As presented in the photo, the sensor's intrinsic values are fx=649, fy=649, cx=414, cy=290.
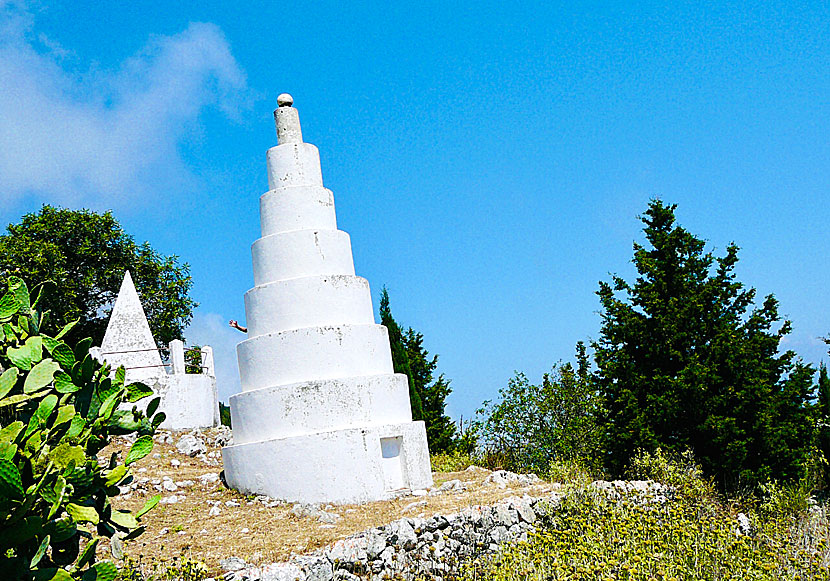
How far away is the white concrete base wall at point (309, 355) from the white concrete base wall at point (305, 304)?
1.00ft

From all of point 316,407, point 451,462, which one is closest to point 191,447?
point 316,407

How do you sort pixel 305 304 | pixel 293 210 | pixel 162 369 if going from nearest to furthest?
pixel 305 304, pixel 293 210, pixel 162 369

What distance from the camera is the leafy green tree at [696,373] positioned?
40.9 feet

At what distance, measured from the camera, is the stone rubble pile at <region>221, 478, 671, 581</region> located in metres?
7.60

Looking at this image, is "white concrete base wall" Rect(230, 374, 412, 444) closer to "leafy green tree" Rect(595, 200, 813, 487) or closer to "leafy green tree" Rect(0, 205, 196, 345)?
"leafy green tree" Rect(595, 200, 813, 487)

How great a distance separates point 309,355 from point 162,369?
9579 millimetres

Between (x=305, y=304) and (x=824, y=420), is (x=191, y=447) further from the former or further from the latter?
(x=824, y=420)

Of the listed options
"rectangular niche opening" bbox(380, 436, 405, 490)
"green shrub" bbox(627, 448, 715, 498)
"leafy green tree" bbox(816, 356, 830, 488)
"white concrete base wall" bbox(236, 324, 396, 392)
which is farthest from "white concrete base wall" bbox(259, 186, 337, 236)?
"leafy green tree" bbox(816, 356, 830, 488)

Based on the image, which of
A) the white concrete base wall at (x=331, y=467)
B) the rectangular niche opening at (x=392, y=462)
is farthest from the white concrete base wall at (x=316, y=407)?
the rectangular niche opening at (x=392, y=462)

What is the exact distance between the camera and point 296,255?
45.3 feet

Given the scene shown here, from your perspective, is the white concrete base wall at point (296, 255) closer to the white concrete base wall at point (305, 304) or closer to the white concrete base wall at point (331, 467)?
the white concrete base wall at point (305, 304)

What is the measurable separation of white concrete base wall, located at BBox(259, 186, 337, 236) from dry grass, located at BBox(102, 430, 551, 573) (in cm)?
562

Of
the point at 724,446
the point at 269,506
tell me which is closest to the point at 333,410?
the point at 269,506

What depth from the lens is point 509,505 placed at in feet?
31.6
